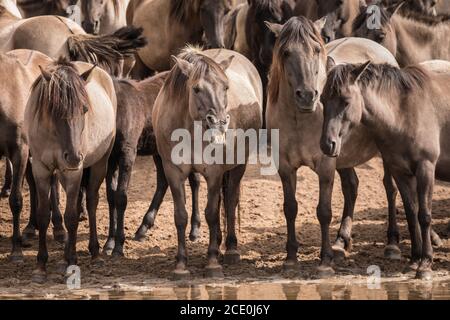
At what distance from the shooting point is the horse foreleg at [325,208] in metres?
12.8

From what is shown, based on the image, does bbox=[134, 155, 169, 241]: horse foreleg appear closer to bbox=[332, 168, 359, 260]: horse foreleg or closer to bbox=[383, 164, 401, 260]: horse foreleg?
bbox=[332, 168, 359, 260]: horse foreleg

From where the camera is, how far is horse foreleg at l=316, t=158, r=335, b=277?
12.8 m

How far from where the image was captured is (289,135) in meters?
13.0

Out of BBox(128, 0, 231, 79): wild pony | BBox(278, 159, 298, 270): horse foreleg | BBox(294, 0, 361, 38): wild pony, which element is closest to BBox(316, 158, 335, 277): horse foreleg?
BBox(278, 159, 298, 270): horse foreleg

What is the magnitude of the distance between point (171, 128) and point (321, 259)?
5.73 feet

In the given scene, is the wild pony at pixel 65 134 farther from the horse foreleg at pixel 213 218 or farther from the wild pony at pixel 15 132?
the horse foreleg at pixel 213 218

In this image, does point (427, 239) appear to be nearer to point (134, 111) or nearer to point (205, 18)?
point (134, 111)

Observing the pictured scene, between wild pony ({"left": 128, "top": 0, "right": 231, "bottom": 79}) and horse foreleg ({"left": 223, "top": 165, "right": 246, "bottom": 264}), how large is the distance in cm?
253

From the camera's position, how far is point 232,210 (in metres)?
13.6

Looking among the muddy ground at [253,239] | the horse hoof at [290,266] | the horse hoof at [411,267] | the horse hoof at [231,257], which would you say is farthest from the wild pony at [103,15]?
the horse hoof at [411,267]

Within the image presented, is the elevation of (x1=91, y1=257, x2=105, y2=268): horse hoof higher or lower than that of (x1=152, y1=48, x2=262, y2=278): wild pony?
lower

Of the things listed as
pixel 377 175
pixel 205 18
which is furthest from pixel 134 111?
pixel 377 175

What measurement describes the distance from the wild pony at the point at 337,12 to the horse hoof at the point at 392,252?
11.8 ft

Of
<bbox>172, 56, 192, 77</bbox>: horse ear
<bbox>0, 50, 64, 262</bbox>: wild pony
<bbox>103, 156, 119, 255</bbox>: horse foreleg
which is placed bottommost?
<bbox>103, 156, 119, 255</bbox>: horse foreleg
